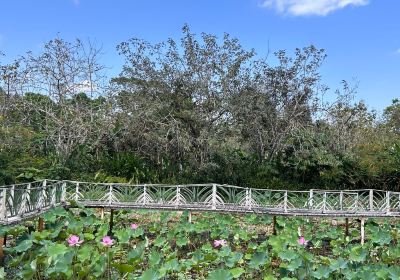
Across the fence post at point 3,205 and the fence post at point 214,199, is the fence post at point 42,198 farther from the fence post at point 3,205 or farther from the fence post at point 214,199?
the fence post at point 214,199

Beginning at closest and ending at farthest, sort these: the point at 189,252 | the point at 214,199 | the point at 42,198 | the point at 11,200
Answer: the point at 11,200 < the point at 189,252 < the point at 42,198 < the point at 214,199

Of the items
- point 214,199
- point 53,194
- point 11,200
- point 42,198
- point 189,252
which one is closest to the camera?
point 11,200

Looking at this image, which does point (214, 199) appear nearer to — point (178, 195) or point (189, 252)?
point (178, 195)

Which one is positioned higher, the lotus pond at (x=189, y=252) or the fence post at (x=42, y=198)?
the fence post at (x=42, y=198)

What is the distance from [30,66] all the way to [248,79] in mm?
7154

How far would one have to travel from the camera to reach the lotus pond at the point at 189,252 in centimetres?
564

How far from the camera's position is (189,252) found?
862cm

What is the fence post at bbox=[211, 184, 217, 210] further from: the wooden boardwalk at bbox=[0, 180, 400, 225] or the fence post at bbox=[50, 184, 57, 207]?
the fence post at bbox=[50, 184, 57, 207]

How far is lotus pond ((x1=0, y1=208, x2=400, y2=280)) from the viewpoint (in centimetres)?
564

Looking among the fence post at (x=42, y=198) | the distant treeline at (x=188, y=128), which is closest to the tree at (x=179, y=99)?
the distant treeline at (x=188, y=128)

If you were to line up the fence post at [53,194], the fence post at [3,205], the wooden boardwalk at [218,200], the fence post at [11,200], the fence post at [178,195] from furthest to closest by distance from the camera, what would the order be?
the fence post at [178,195] → the wooden boardwalk at [218,200] → the fence post at [53,194] → the fence post at [11,200] → the fence post at [3,205]

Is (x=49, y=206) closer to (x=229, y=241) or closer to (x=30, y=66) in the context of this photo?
(x=229, y=241)

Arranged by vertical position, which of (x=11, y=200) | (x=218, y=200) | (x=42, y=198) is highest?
(x=11, y=200)

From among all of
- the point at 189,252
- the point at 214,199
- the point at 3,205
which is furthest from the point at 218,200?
the point at 3,205
